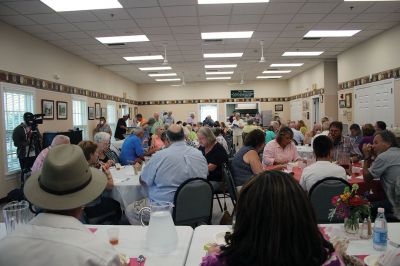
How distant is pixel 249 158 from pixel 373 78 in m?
5.90

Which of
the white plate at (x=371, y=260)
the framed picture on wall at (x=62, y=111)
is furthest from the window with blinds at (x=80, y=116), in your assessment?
the white plate at (x=371, y=260)

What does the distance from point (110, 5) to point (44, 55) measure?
321cm

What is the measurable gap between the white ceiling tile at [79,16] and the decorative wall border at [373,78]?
6508 mm

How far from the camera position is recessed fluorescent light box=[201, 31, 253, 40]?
7.79 meters

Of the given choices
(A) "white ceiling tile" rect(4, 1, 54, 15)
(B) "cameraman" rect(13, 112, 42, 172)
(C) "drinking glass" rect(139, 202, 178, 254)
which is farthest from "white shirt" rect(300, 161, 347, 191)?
(B) "cameraman" rect(13, 112, 42, 172)

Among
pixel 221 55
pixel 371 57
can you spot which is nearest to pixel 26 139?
pixel 221 55

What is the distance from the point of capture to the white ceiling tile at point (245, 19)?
660 centimetres

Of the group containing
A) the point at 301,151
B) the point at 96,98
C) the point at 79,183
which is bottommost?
the point at 301,151

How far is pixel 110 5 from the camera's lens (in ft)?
19.0

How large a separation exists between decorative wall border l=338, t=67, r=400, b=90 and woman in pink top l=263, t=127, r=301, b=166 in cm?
395

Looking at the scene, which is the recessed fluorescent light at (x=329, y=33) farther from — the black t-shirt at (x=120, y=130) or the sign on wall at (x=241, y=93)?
the sign on wall at (x=241, y=93)

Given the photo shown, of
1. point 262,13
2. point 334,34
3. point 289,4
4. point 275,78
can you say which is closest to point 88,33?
point 262,13

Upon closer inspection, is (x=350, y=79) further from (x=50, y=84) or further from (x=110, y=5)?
(x=50, y=84)

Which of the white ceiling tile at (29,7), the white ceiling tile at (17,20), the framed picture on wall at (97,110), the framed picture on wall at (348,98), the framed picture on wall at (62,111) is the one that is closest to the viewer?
the white ceiling tile at (29,7)
